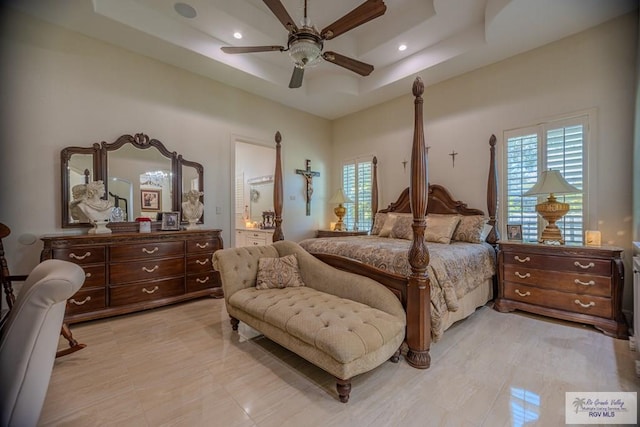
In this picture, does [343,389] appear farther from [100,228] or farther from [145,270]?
[100,228]

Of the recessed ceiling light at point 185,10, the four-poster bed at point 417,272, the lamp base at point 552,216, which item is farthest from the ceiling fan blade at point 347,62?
the lamp base at point 552,216

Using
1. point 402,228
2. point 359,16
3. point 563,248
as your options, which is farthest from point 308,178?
point 563,248

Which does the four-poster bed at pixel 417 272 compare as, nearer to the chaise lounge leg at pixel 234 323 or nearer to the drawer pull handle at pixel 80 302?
the chaise lounge leg at pixel 234 323

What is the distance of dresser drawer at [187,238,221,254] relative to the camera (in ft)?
12.3

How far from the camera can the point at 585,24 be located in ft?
10.4

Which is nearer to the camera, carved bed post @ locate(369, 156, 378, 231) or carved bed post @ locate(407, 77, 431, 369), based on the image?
carved bed post @ locate(407, 77, 431, 369)

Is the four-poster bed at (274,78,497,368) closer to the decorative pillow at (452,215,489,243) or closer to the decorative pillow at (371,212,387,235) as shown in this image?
the decorative pillow at (452,215,489,243)

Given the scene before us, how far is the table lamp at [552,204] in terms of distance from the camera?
9.98ft

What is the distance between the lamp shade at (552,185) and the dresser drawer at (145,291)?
4.48 m

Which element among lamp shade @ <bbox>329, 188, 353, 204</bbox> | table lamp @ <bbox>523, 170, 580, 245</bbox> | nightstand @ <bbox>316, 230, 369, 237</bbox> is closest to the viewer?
table lamp @ <bbox>523, 170, 580, 245</bbox>

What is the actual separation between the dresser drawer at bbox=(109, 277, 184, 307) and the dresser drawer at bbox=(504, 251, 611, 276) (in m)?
4.15

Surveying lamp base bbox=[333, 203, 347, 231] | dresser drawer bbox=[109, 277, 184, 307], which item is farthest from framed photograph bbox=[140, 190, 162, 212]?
lamp base bbox=[333, 203, 347, 231]

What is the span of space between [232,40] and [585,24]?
4310 millimetres

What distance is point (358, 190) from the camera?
5.77m
